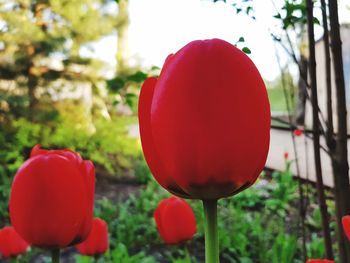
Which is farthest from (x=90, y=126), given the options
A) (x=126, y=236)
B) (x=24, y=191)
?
(x=24, y=191)

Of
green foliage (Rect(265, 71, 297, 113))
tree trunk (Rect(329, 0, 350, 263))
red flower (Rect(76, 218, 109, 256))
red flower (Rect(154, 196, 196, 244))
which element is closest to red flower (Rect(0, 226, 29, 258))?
red flower (Rect(76, 218, 109, 256))

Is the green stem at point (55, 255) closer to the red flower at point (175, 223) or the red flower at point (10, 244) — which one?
the red flower at point (175, 223)

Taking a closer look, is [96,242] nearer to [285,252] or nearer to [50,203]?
[50,203]

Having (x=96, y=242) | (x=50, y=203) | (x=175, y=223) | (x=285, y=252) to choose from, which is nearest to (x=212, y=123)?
(x=50, y=203)

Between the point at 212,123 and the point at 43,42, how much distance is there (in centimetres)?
600

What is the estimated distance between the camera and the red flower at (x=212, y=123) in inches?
17.4

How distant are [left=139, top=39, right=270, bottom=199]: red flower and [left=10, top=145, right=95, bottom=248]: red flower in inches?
7.8

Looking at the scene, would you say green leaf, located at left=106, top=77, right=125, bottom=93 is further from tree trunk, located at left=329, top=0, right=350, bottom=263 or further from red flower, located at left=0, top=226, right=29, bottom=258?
tree trunk, located at left=329, top=0, right=350, bottom=263

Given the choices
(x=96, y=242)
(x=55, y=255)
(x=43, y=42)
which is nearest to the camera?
(x=55, y=255)

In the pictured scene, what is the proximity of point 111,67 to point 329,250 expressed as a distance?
6.17m

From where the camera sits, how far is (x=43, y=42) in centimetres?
615

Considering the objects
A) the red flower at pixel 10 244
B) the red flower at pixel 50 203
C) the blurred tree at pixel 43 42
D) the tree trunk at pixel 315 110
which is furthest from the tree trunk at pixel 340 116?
the blurred tree at pixel 43 42

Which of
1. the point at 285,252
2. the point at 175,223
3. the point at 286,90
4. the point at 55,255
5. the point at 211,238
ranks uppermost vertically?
the point at 211,238

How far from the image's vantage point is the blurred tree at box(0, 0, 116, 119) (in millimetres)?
6141
